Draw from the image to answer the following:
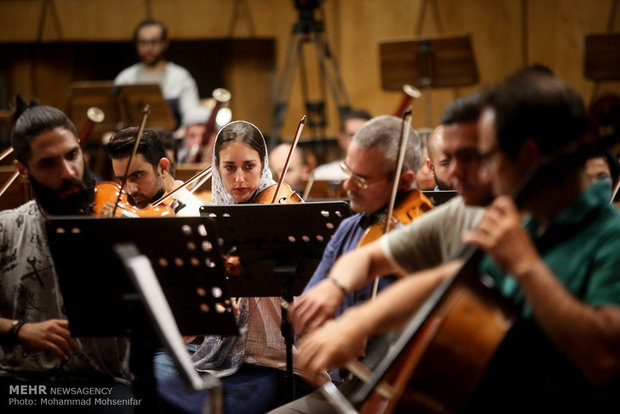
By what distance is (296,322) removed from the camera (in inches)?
64.0

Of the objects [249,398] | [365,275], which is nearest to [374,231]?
[365,275]

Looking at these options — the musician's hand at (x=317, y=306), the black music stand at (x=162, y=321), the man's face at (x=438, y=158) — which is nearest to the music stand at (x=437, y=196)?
the man's face at (x=438, y=158)

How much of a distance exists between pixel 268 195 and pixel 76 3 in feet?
18.5

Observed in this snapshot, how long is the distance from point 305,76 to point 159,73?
1.48m

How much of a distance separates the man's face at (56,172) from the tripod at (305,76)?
377cm

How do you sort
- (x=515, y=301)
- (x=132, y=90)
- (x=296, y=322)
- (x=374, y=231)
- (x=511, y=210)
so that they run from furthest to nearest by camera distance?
(x=132, y=90), (x=374, y=231), (x=296, y=322), (x=515, y=301), (x=511, y=210)

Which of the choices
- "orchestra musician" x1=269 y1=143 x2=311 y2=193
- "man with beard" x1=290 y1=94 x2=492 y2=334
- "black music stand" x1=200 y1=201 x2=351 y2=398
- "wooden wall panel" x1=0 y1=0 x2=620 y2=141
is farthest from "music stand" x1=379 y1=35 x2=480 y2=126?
"man with beard" x1=290 y1=94 x2=492 y2=334

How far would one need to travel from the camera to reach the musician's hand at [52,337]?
222 cm

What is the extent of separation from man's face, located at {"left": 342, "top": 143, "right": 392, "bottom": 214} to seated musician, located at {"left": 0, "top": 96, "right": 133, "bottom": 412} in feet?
3.06

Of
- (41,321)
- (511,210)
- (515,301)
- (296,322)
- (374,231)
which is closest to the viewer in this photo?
(511,210)

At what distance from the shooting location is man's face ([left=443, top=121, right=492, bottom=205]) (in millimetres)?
1568

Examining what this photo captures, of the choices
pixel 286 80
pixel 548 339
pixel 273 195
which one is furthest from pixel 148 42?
pixel 548 339

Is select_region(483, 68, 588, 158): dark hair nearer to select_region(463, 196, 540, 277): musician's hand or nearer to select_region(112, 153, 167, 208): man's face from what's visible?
select_region(463, 196, 540, 277): musician's hand

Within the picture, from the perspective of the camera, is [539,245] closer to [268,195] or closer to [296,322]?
[296,322]
